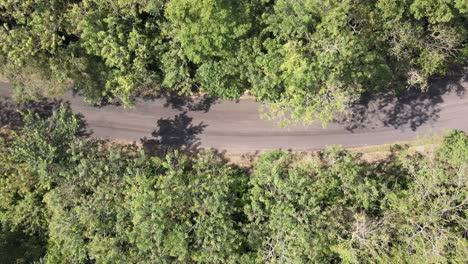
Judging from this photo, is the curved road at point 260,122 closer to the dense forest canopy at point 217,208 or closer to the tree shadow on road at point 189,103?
the tree shadow on road at point 189,103

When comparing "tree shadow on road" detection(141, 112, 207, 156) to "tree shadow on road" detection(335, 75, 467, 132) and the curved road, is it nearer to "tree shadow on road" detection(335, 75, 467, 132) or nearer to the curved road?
the curved road

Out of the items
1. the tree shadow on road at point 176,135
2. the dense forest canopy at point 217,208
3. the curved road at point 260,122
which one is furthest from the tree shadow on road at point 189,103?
the dense forest canopy at point 217,208

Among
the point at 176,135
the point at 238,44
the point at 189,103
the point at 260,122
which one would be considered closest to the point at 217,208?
the point at 176,135

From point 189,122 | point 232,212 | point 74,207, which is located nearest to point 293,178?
point 232,212

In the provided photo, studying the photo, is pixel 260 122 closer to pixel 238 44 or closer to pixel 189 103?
pixel 189 103

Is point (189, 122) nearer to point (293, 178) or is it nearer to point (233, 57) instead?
point (233, 57)
